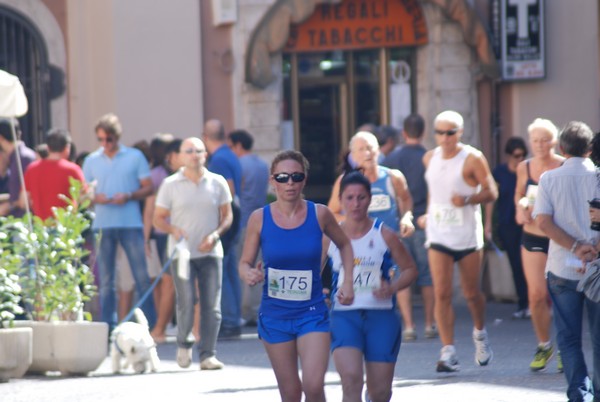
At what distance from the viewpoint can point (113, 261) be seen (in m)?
13.8

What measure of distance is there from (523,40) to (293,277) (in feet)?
37.5

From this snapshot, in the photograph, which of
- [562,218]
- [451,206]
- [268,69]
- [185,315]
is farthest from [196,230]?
[268,69]

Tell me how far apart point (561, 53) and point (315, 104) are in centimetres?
308

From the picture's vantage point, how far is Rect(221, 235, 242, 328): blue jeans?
14.2 metres

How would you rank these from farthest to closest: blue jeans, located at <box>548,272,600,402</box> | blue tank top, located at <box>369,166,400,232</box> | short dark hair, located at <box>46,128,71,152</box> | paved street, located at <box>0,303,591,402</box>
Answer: short dark hair, located at <box>46,128,71,152</box>, blue tank top, located at <box>369,166,400,232</box>, paved street, located at <box>0,303,591,402</box>, blue jeans, located at <box>548,272,600,402</box>

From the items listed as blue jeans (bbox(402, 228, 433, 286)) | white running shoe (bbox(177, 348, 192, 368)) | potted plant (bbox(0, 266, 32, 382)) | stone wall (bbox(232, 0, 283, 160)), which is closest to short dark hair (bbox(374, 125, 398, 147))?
blue jeans (bbox(402, 228, 433, 286))

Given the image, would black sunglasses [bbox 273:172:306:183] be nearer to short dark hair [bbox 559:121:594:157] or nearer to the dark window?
short dark hair [bbox 559:121:594:157]

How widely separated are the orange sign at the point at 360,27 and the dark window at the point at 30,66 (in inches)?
120

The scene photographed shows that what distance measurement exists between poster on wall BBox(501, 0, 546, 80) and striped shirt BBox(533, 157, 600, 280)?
31.0 ft

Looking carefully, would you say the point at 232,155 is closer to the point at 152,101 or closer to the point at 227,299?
the point at 227,299

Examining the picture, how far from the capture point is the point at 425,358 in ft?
40.6

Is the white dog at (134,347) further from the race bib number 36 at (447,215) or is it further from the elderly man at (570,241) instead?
the elderly man at (570,241)

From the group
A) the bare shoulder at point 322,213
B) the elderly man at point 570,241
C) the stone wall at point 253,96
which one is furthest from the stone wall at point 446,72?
the bare shoulder at point 322,213

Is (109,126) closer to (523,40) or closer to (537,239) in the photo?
(537,239)
